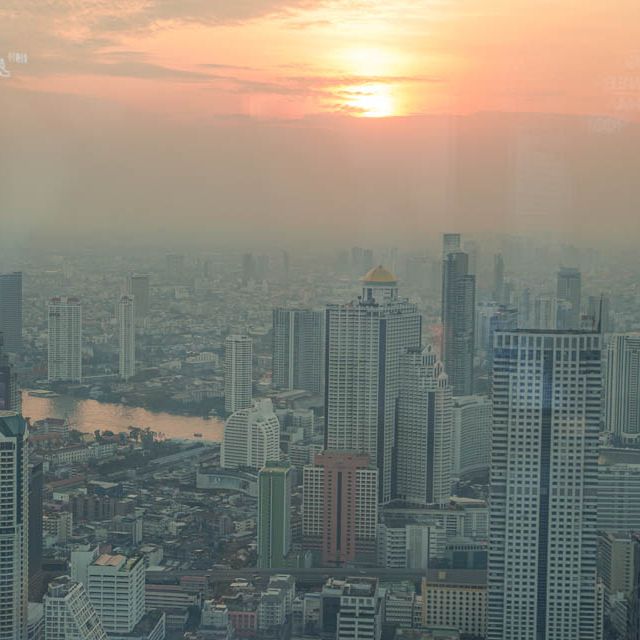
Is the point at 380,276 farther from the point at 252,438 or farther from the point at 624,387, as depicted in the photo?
the point at 624,387

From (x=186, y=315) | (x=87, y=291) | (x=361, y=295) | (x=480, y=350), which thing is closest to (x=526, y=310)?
(x=480, y=350)

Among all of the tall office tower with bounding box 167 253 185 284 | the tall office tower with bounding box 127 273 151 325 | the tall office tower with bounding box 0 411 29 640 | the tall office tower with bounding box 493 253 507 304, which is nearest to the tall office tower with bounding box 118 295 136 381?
the tall office tower with bounding box 127 273 151 325

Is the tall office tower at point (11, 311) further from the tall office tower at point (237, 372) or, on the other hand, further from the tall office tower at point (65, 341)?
the tall office tower at point (237, 372)

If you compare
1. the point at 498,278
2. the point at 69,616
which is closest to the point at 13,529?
the point at 69,616

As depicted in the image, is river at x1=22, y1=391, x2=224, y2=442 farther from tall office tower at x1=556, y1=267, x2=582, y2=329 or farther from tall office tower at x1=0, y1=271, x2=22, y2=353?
tall office tower at x1=556, y1=267, x2=582, y2=329

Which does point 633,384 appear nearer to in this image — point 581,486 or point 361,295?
point 581,486

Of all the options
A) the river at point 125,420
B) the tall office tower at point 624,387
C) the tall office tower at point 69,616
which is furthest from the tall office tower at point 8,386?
the tall office tower at point 624,387
